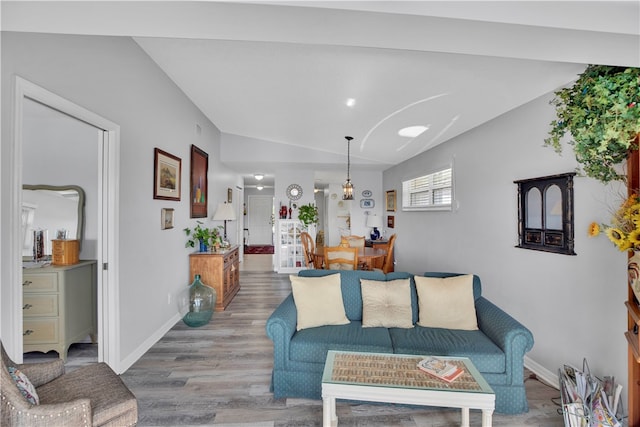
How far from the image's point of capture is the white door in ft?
37.1

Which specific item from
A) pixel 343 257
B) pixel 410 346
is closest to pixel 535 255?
pixel 410 346

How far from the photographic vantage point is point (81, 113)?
2.21 metres

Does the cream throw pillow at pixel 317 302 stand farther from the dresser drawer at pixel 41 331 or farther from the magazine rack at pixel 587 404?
the dresser drawer at pixel 41 331

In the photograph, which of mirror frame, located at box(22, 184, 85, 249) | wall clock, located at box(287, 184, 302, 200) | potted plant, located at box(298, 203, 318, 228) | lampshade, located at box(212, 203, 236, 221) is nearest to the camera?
mirror frame, located at box(22, 184, 85, 249)

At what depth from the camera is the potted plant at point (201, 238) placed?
167 inches

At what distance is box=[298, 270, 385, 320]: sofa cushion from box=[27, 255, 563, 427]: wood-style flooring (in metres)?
0.75

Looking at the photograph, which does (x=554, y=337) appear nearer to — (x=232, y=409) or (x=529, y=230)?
(x=529, y=230)

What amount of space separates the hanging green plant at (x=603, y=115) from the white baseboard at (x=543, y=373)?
1736mm

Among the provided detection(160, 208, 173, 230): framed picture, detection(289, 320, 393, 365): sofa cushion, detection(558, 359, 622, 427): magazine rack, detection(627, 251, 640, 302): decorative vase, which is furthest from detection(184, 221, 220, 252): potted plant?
detection(627, 251, 640, 302): decorative vase

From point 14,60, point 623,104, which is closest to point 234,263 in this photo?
point 14,60

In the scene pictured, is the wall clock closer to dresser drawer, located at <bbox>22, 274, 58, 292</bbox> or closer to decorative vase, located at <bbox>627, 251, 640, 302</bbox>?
dresser drawer, located at <bbox>22, 274, 58, 292</bbox>

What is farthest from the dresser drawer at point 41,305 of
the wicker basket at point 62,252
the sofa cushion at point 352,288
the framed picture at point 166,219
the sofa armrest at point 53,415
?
the sofa cushion at point 352,288

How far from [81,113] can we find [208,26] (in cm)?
151

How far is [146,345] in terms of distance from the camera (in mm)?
3043
